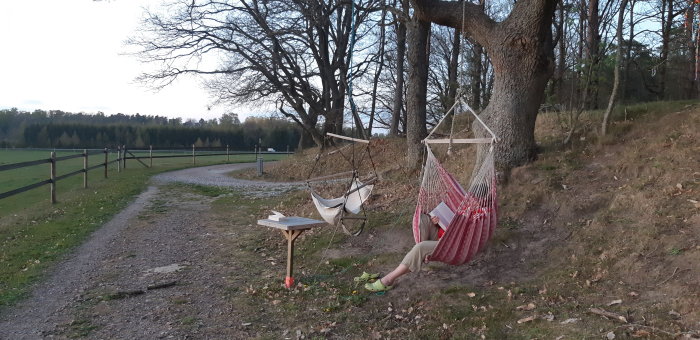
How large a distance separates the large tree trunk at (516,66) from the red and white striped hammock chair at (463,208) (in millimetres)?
1569

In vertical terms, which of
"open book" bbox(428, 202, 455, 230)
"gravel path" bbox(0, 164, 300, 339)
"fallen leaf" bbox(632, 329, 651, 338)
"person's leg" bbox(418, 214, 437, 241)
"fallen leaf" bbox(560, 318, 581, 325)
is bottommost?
"gravel path" bbox(0, 164, 300, 339)

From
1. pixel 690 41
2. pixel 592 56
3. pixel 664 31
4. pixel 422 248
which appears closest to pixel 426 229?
pixel 422 248

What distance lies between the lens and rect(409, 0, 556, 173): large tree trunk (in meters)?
6.84

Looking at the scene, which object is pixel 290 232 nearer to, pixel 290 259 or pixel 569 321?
pixel 290 259

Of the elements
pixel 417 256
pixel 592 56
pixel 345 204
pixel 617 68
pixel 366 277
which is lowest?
pixel 366 277

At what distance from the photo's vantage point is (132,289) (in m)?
5.47

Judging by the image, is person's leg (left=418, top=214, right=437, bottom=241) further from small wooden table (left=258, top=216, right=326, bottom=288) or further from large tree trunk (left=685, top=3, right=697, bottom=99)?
large tree trunk (left=685, top=3, right=697, bottom=99)

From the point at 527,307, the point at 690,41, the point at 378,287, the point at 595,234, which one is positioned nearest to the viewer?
the point at 527,307

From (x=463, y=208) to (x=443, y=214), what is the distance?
0.38 meters

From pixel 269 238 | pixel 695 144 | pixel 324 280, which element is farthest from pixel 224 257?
pixel 695 144

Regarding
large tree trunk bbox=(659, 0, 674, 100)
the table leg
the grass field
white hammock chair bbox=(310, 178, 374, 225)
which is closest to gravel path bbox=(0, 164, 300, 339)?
the grass field

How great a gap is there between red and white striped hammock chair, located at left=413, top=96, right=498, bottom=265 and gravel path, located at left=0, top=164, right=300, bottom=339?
6.42 ft

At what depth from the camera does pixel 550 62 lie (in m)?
7.02

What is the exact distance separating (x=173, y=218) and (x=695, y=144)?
839 cm
